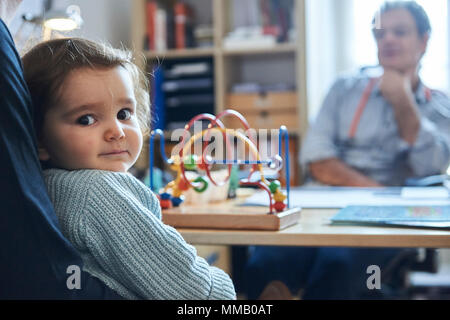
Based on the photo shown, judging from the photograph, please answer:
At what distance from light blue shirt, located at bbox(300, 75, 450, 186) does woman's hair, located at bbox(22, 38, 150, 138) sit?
149cm

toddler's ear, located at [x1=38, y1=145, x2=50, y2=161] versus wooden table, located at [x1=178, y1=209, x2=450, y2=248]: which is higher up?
toddler's ear, located at [x1=38, y1=145, x2=50, y2=161]

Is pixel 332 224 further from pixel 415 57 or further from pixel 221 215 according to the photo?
pixel 415 57

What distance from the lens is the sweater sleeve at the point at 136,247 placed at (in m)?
0.74

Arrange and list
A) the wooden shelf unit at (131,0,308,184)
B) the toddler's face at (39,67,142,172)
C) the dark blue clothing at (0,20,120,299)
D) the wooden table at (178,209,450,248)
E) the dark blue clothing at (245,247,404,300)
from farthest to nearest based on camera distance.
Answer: the wooden shelf unit at (131,0,308,184) < the dark blue clothing at (245,247,404,300) < the wooden table at (178,209,450,248) < the toddler's face at (39,67,142,172) < the dark blue clothing at (0,20,120,299)

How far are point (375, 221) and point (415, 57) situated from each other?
125 cm

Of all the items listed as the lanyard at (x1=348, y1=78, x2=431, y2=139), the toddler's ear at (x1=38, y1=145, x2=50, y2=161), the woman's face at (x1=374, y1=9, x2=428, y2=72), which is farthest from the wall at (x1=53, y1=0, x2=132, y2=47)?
the toddler's ear at (x1=38, y1=145, x2=50, y2=161)

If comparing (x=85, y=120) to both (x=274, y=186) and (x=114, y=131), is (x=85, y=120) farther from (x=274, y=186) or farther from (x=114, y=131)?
(x=274, y=186)

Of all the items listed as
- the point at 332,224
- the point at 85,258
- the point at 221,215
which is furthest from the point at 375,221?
the point at 85,258

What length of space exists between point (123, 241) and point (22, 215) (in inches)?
5.2

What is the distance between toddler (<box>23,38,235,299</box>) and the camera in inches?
29.3

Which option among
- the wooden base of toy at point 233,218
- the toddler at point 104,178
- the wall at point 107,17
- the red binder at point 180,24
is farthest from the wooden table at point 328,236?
the red binder at point 180,24

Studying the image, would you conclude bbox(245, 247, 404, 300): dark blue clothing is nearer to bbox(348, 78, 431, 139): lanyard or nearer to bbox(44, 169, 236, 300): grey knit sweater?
bbox(348, 78, 431, 139): lanyard

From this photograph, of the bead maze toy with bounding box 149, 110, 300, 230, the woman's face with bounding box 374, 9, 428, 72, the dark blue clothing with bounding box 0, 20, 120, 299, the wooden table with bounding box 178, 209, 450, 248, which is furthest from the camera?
the woman's face with bounding box 374, 9, 428, 72

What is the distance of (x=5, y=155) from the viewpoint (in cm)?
66
